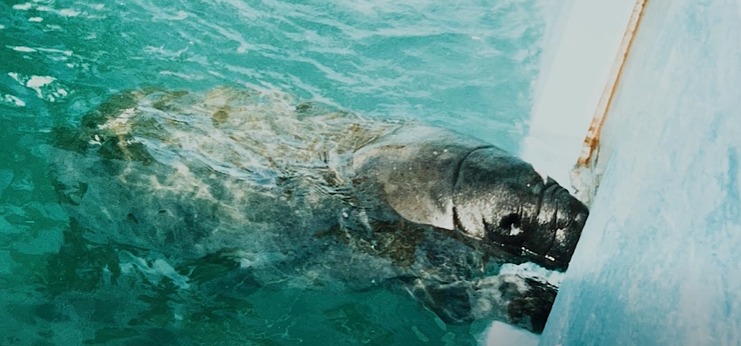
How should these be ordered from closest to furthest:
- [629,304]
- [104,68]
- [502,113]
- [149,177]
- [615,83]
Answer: [629,304]
[149,177]
[615,83]
[104,68]
[502,113]

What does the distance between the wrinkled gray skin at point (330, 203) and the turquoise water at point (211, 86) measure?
7.3 inches

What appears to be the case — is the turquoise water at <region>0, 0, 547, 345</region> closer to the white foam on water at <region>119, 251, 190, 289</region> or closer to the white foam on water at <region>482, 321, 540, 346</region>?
the white foam on water at <region>119, 251, 190, 289</region>

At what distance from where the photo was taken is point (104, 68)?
6965 mm

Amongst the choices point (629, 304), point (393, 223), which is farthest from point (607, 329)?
point (393, 223)

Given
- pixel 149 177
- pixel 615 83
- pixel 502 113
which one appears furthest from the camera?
pixel 502 113

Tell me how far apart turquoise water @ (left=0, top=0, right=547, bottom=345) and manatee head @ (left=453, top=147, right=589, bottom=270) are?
0.66 metres

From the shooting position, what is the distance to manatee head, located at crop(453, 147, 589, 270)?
452 centimetres

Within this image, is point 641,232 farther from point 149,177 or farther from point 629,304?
point 149,177

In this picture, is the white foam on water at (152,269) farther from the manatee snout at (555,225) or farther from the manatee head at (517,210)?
the manatee snout at (555,225)

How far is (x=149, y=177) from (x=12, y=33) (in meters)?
3.00

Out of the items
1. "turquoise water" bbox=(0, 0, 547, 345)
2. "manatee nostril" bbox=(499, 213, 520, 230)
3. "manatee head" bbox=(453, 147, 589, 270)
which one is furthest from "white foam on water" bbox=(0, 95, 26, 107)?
"manatee nostril" bbox=(499, 213, 520, 230)

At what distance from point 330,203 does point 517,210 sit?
4.25ft

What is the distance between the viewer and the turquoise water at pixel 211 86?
4.95 metres

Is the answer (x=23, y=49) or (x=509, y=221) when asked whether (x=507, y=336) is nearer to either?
(x=509, y=221)
